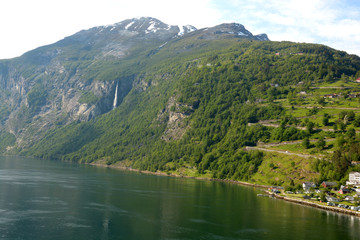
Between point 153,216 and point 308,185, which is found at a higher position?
point 308,185

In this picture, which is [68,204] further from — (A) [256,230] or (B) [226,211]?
(A) [256,230]

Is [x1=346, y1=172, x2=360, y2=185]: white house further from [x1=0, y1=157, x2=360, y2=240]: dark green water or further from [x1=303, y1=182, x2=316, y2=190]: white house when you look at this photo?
[x1=0, y1=157, x2=360, y2=240]: dark green water

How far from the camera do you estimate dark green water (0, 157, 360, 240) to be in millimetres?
58062

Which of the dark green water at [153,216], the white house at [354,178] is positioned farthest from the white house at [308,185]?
the dark green water at [153,216]

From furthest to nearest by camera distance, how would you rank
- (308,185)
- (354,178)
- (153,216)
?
1. (308,185)
2. (354,178)
3. (153,216)

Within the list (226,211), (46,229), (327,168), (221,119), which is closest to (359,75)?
(221,119)

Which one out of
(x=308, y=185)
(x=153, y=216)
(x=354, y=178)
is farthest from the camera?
(x=308, y=185)

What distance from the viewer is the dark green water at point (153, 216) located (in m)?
58.1

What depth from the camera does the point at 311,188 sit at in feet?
336

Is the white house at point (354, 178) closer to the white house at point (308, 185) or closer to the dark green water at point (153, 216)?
the white house at point (308, 185)

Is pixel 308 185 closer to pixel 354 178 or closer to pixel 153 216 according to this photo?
pixel 354 178

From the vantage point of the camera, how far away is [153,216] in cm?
7056

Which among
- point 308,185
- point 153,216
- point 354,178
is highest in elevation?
point 354,178

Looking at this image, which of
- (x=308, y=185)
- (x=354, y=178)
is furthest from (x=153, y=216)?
(x=354, y=178)
